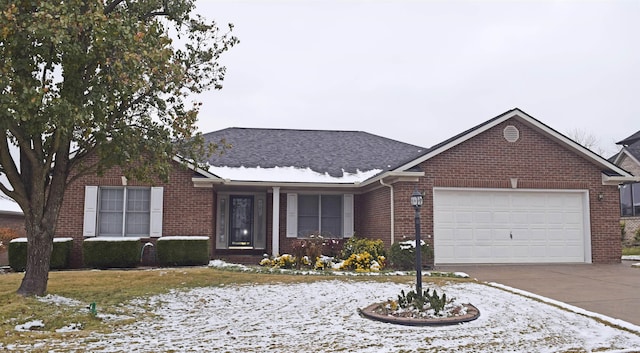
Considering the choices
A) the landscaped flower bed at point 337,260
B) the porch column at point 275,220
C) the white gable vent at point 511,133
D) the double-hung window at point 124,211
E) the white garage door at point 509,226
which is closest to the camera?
the landscaped flower bed at point 337,260

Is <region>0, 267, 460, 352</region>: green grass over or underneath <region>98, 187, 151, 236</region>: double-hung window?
underneath

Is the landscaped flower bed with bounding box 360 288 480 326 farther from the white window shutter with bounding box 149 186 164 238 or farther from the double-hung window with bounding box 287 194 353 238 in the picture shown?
the double-hung window with bounding box 287 194 353 238

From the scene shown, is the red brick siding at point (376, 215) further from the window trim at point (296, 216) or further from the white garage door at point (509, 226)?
the white garage door at point (509, 226)

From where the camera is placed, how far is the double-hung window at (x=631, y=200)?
2447 centimetres

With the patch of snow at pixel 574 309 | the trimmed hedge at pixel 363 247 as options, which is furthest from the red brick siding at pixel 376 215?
the patch of snow at pixel 574 309

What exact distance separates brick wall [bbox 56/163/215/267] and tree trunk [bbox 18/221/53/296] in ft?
21.3

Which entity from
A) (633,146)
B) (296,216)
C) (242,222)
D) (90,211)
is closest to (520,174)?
(296,216)

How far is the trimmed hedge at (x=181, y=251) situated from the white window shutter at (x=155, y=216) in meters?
0.74

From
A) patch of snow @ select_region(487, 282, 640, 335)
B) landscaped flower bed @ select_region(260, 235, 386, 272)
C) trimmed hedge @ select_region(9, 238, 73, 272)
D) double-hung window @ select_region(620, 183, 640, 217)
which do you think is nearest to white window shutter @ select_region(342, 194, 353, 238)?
landscaped flower bed @ select_region(260, 235, 386, 272)

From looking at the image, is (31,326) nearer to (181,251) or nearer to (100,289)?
(100,289)

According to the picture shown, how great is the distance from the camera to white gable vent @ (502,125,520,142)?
50.1 ft

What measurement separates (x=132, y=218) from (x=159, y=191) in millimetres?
1170

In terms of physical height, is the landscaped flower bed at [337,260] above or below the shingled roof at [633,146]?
below

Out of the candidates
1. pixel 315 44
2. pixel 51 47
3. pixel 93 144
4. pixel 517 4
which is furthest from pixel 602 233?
pixel 51 47
